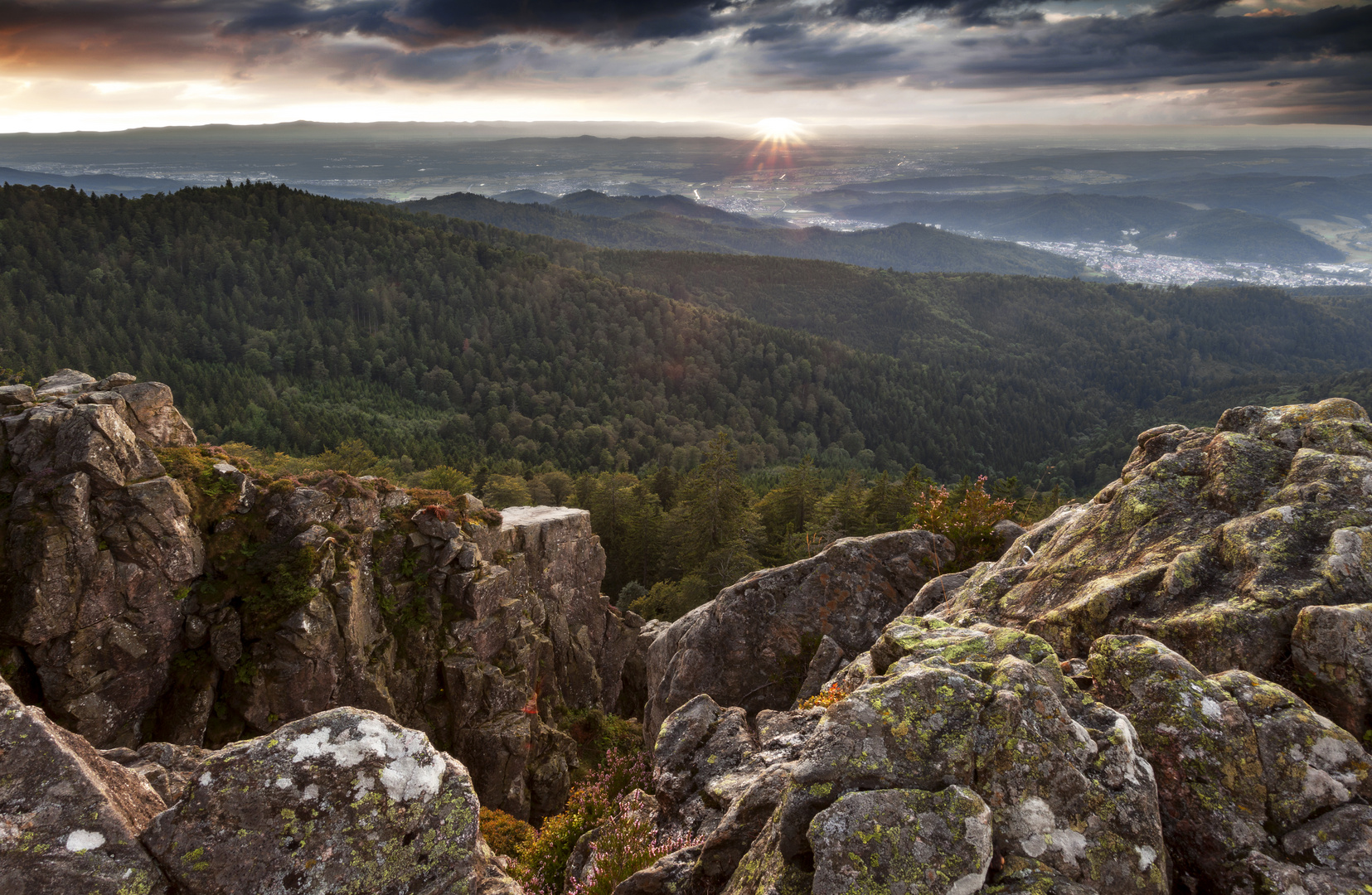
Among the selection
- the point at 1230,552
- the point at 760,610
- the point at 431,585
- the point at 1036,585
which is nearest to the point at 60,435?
the point at 431,585

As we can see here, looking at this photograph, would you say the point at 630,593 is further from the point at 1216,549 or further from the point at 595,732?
the point at 1216,549

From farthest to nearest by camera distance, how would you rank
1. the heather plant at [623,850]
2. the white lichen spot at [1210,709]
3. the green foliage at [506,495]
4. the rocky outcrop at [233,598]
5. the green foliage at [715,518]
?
the green foliage at [506,495] → the green foliage at [715,518] → the rocky outcrop at [233,598] → the heather plant at [623,850] → the white lichen spot at [1210,709]

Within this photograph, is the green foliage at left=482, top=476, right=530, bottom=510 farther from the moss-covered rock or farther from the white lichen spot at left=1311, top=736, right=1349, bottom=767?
the white lichen spot at left=1311, top=736, right=1349, bottom=767

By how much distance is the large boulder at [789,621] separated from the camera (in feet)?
66.5

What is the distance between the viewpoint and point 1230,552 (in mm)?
10727

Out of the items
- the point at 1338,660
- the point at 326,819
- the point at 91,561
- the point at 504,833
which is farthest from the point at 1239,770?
the point at 91,561

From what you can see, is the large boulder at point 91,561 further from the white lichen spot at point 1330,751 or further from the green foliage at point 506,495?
the green foliage at point 506,495

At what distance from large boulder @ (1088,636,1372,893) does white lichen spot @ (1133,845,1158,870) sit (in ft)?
2.87

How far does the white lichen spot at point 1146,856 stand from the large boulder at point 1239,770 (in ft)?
2.87

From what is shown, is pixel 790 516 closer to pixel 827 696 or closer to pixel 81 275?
pixel 827 696

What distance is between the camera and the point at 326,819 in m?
8.10

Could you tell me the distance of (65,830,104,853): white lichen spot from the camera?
711 cm

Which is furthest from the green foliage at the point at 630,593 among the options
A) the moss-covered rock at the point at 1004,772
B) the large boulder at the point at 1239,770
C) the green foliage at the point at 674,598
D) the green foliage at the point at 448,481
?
the large boulder at the point at 1239,770

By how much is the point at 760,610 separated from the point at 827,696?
954 centimetres
